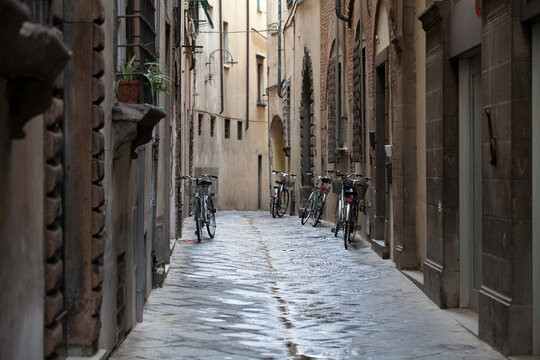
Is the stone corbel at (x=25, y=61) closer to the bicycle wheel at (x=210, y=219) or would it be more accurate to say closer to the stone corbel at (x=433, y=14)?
the stone corbel at (x=433, y=14)

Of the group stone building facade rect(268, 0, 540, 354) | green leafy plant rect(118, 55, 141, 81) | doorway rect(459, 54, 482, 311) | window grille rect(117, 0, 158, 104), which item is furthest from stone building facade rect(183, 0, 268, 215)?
green leafy plant rect(118, 55, 141, 81)

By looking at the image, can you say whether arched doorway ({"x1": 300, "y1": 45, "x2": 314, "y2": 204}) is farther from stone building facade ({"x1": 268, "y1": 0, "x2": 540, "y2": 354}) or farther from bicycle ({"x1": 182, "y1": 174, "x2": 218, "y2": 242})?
stone building facade ({"x1": 268, "y1": 0, "x2": 540, "y2": 354})

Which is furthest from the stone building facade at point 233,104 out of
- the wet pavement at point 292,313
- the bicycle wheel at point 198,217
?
the wet pavement at point 292,313

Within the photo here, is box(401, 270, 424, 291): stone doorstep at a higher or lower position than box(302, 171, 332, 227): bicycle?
lower

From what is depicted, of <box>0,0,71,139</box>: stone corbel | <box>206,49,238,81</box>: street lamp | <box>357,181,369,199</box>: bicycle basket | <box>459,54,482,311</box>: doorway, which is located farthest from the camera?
<box>206,49,238,81</box>: street lamp

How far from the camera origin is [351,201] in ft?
46.7

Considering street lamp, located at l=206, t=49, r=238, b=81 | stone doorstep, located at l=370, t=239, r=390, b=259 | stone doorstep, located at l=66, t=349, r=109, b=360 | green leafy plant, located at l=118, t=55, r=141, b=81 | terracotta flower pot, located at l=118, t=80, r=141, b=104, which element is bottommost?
stone doorstep, located at l=66, t=349, r=109, b=360

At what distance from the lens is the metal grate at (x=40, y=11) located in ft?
11.9

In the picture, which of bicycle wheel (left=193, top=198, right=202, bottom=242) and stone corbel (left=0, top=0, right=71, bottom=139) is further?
bicycle wheel (left=193, top=198, right=202, bottom=242)

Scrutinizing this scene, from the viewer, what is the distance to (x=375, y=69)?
1354 centimetres

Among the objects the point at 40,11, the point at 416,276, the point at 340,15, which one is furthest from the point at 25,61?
the point at 340,15

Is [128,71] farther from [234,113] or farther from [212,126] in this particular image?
[234,113]

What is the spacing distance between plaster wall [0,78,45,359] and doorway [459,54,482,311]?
488 centimetres

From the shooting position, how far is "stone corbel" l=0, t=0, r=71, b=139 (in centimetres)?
256
